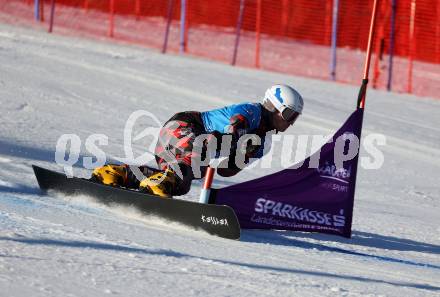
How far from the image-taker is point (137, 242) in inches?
246

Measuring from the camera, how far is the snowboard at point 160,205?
6.79 metres

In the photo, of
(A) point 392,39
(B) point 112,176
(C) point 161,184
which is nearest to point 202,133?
(C) point 161,184

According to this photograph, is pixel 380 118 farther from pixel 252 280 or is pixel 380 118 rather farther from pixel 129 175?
pixel 252 280

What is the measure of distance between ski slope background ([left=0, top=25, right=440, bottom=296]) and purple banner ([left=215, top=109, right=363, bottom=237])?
127 millimetres

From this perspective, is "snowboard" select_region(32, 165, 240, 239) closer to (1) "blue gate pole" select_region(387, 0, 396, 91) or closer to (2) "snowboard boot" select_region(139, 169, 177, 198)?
(2) "snowboard boot" select_region(139, 169, 177, 198)

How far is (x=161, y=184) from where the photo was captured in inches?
284

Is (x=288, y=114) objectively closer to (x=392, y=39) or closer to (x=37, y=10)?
(x=392, y=39)

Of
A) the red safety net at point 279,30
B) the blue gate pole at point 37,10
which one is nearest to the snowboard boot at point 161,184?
the red safety net at point 279,30

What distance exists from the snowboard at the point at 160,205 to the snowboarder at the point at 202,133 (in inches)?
6.1

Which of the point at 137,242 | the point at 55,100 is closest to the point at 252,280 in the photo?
Result: the point at 137,242

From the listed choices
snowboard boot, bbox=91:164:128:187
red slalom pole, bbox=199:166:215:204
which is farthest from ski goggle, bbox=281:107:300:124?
snowboard boot, bbox=91:164:128:187

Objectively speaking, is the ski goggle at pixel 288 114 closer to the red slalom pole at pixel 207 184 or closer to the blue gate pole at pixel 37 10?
the red slalom pole at pixel 207 184

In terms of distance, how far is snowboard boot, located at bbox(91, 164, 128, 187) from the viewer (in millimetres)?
7566

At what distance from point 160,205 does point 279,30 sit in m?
19.2
